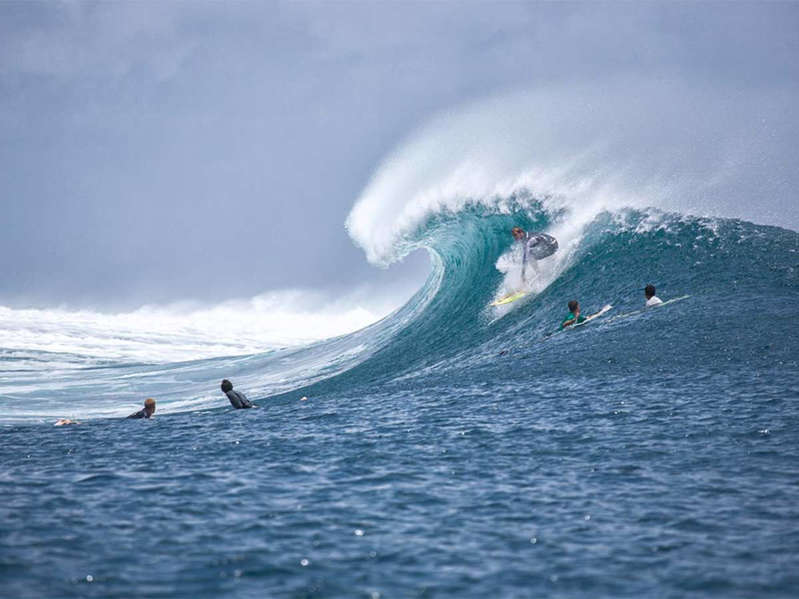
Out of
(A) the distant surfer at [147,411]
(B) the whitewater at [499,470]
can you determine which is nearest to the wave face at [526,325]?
(B) the whitewater at [499,470]

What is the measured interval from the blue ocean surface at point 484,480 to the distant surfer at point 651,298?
0.31 metres

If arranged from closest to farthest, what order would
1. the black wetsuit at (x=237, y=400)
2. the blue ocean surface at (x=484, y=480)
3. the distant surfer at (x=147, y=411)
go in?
1. the blue ocean surface at (x=484, y=480)
2. the black wetsuit at (x=237, y=400)
3. the distant surfer at (x=147, y=411)

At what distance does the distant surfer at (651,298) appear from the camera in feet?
45.8

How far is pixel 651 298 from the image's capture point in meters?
14.1

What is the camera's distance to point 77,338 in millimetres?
32438

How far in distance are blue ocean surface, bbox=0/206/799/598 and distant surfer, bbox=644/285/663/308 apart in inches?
12.3

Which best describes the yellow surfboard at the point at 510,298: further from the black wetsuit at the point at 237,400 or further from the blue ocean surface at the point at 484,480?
the black wetsuit at the point at 237,400

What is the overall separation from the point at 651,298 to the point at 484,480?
27.3 ft

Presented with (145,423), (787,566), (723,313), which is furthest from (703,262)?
(787,566)

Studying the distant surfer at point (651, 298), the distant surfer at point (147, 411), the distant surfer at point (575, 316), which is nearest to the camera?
the distant surfer at point (147, 411)

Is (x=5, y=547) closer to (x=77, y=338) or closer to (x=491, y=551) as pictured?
(x=491, y=551)

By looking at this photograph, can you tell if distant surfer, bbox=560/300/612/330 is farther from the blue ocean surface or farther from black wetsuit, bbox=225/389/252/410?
black wetsuit, bbox=225/389/252/410

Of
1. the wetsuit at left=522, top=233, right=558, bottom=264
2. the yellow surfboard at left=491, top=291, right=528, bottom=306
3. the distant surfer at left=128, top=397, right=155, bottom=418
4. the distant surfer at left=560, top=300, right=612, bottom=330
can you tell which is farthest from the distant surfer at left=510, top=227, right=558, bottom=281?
the distant surfer at left=128, top=397, right=155, bottom=418

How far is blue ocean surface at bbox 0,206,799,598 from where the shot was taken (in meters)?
4.88
